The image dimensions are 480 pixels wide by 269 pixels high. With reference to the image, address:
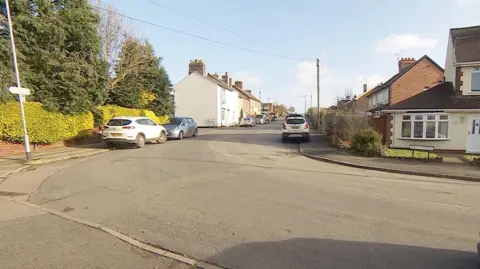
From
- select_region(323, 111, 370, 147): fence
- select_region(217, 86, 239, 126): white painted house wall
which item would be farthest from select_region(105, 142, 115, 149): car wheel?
select_region(217, 86, 239, 126): white painted house wall

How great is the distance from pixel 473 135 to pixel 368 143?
306 inches

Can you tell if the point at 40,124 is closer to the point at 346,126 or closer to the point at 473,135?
the point at 346,126

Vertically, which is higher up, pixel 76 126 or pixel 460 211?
pixel 76 126

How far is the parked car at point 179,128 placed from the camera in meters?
21.8

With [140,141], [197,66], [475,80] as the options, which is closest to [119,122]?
[140,141]

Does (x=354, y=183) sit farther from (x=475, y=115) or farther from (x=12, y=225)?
(x=475, y=115)

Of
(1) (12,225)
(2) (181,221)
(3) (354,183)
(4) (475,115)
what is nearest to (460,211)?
(3) (354,183)

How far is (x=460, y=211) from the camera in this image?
6.01m

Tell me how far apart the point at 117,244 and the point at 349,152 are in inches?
524

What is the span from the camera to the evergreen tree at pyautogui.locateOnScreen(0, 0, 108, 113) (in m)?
15.7

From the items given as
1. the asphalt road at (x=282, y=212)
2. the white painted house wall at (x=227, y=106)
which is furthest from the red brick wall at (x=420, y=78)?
the white painted house wall at (x=227, y=106)

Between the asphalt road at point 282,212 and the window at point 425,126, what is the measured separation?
384 inches

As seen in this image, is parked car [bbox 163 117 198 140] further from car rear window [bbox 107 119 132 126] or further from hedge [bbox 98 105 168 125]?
car rear window [bbox 107 119 132 126]

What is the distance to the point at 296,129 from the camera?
20.5 metres
